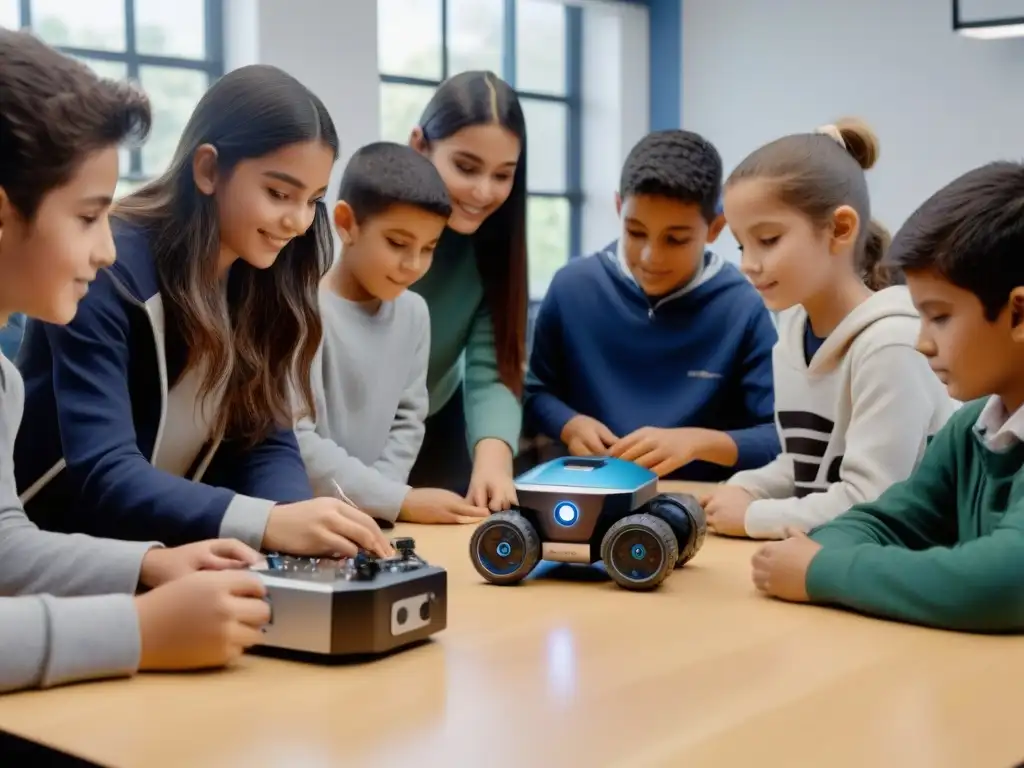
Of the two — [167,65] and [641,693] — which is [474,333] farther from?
[167,65]

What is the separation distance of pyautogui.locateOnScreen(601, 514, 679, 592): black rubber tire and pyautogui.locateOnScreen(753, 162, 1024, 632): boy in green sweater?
0.28 ft

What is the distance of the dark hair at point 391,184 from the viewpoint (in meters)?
1.70

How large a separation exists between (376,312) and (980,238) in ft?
2.89

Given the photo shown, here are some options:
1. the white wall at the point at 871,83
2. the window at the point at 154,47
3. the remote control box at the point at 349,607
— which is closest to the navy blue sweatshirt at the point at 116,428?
the remote control box at the point at 349,607

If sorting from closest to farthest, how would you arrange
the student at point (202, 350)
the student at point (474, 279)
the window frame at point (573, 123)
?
1. the student at point (202, 350)
2. the student at point (474, 279)
3. the window frame at point (573, 123)

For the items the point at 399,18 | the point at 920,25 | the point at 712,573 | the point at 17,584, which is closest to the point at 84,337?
the point at 17,584

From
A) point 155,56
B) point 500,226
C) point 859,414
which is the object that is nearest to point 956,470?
point 859,414

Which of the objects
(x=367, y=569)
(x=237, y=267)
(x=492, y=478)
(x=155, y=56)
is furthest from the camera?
(x=155, y=56)

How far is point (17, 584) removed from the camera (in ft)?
3.32

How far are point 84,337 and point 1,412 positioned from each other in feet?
0.68

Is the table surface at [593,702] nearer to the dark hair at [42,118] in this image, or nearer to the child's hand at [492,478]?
the dark hair at [42,118]

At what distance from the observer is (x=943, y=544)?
1.24 m

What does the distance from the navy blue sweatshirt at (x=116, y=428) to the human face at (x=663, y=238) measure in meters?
0.76

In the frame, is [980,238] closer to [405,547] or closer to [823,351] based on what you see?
[823,351]
